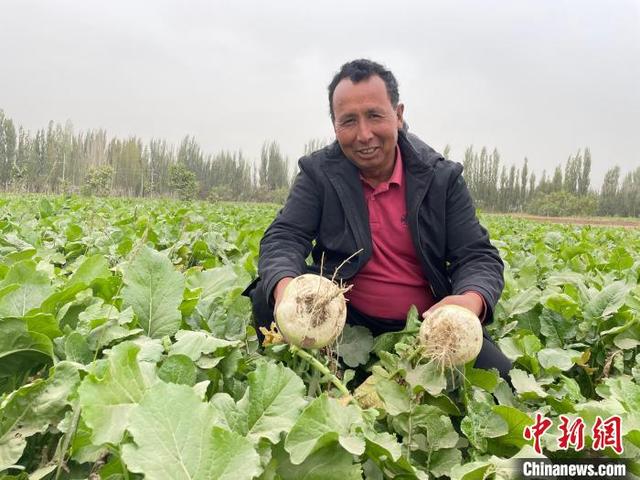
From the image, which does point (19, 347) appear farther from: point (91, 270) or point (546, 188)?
point (546, 188)

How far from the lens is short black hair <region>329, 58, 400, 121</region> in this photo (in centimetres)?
215

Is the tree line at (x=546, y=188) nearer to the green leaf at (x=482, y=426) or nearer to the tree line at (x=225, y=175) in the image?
the tree line at (x=225, y=175)

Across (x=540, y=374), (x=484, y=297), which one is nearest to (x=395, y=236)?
(x=484, y=297)

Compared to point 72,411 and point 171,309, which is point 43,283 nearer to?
point 171,309

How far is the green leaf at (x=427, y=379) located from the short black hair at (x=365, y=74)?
1104 millimetres

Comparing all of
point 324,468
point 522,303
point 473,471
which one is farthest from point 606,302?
point 324,468

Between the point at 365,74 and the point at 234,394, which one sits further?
the point at 365,74

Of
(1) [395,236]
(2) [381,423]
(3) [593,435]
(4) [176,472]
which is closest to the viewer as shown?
(4) [176,472]

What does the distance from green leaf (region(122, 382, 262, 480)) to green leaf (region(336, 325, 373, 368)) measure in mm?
1041

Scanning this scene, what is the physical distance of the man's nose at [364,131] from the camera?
7.00 ft

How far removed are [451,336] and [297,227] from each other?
3.05ft

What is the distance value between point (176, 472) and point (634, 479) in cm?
103

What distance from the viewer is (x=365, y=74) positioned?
214 centimetres

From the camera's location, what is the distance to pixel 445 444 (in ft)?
4.56
